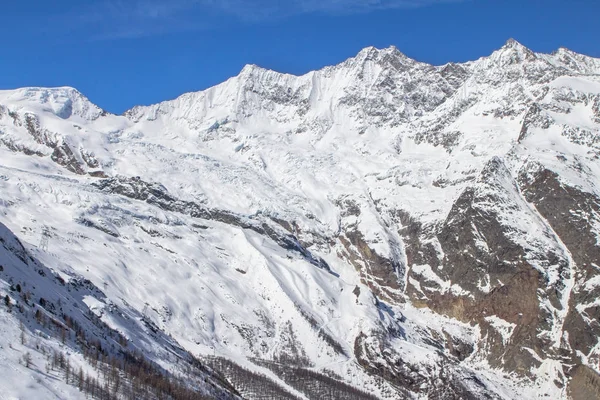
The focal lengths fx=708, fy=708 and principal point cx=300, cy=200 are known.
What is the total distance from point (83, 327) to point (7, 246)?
84.1 feet

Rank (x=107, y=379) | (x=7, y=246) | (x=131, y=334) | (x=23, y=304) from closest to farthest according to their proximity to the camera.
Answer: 1. (x=107, y=379)
2. (x=23, y=304)
3. (x=7, y=246)
4. (x=131, y=334)

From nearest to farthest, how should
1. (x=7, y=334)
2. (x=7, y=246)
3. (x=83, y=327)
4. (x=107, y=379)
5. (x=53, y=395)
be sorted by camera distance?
(x=53, y=395)
(x=7, y=334)
(x=107, y=379)
(x=83, y=327)
(x=7, y=246)

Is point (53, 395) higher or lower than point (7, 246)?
lower

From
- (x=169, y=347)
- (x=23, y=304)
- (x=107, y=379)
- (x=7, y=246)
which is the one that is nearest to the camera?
(x=107, y=379)

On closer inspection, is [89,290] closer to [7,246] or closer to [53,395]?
[7,246]

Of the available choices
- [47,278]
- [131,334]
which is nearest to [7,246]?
[47,278]

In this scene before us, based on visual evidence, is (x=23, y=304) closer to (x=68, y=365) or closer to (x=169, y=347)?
(x=68, y=365)

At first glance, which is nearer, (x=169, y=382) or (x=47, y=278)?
(x=169, y=382)

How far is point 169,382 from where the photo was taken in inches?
4847

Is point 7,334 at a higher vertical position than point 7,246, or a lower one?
lower

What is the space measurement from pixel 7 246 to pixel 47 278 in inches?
543

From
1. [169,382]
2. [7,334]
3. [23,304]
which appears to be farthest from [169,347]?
[7,334]

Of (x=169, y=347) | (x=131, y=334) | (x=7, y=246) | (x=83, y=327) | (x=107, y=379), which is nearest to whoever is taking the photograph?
(x=107, y=379)

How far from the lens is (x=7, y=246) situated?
13162 centimetres
